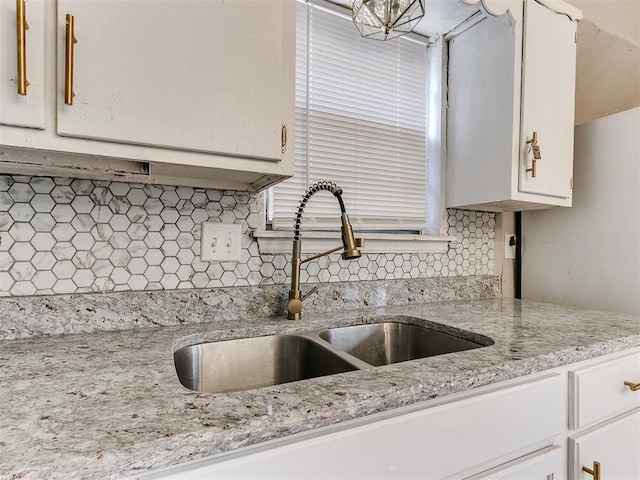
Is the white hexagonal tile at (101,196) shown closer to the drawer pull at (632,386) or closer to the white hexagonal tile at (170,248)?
the white hexagonal tile at (170,248)

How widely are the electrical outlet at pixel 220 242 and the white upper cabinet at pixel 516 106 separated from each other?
0.96 metres

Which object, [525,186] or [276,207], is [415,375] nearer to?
Answer: [276,207]

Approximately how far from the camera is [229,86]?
822 mm

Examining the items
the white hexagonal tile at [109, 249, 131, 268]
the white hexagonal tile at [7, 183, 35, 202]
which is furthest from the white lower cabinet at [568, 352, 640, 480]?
the white hexagonal tile at [7, 183, 35, 202]

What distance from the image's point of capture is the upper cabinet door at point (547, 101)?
1.37 m

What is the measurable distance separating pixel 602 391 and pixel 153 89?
1256mm

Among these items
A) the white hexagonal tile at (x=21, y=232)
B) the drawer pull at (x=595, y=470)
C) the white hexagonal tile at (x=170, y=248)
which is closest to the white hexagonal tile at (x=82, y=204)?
the white hexagonal tile at (x=21, y=232)

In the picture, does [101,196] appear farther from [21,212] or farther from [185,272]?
[185,272]

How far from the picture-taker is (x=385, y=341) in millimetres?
1232

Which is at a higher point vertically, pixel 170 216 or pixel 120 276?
pixel 170 216

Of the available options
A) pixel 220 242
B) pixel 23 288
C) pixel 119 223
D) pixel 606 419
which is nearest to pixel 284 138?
pixel 220 242

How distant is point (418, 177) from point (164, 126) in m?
1.15

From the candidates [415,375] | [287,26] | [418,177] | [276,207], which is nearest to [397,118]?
[418,177]

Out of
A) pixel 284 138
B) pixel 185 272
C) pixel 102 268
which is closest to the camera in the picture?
pixel 284 138
